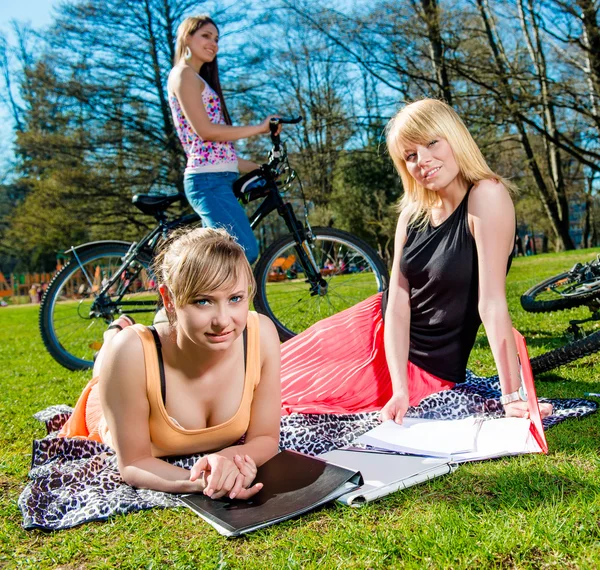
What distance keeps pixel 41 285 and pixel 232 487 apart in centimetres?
2986

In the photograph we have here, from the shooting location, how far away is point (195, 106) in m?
3.72

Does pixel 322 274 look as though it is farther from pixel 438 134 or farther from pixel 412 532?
pixel 412 532

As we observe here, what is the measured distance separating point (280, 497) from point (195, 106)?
2673mm

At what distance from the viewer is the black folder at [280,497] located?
165 cm

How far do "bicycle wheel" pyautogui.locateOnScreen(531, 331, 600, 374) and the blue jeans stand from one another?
190cm

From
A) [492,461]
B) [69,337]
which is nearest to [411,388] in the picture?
[492,461]

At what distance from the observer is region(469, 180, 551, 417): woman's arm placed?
7.63ft

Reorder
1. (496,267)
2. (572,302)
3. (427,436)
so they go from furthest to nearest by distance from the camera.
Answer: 1. (572,302)
2. (496,267)
3. (427,436)

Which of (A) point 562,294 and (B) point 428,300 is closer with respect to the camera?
(B) point 428,300

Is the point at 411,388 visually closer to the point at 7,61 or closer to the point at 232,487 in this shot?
the point at 232,487

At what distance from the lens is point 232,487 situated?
1788mm

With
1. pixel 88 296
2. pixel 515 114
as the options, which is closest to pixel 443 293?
pixel 88 296

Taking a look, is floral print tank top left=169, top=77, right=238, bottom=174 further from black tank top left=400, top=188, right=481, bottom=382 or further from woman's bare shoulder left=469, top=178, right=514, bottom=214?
woman's bare shoulder left=469, top=178, right=514, bottom=214

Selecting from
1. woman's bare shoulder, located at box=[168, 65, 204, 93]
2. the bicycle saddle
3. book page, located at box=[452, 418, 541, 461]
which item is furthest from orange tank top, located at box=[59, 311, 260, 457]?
the bicycle saddle
